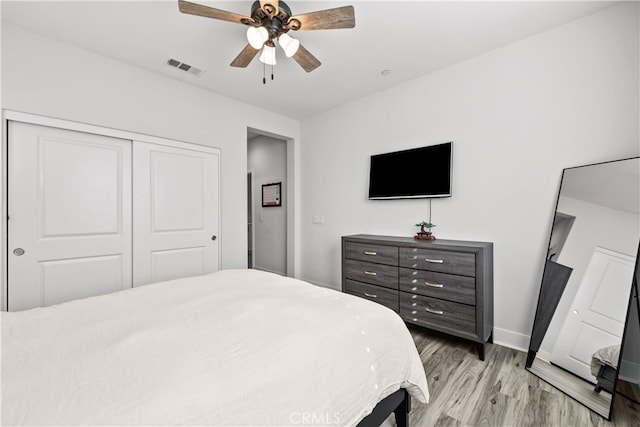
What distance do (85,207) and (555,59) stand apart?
14.2 feet

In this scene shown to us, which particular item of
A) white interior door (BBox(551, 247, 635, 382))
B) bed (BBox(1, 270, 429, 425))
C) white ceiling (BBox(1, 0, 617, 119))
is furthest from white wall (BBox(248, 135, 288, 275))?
white interior door (BBox(551, 247, 635, 382))

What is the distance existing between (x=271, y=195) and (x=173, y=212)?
2046mm

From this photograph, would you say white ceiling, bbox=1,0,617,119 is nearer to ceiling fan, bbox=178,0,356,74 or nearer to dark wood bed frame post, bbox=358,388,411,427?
ceiling fan, bbox=178,0,356,74

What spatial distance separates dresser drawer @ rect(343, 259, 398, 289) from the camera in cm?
269

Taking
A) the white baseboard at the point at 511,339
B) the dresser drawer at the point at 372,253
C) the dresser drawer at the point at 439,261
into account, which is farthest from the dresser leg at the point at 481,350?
the dresser drawer at the point at 372,253

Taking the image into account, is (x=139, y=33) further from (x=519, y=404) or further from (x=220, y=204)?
(x=519, y=404)

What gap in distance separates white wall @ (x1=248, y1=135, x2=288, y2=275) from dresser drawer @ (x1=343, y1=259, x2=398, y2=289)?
1851mm

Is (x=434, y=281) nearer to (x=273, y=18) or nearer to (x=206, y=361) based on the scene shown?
(x=206, y=361)

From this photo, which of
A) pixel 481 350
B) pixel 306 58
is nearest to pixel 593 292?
pixel 481 350

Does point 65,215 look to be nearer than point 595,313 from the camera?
No

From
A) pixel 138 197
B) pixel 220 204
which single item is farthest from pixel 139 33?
pixel 220 204

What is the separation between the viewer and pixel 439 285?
7.81 ft

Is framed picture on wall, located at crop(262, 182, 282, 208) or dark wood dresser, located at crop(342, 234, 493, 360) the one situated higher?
framed picture on wall, located at crop(262, 182, 282, 208)

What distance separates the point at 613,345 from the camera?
162 centimetres
